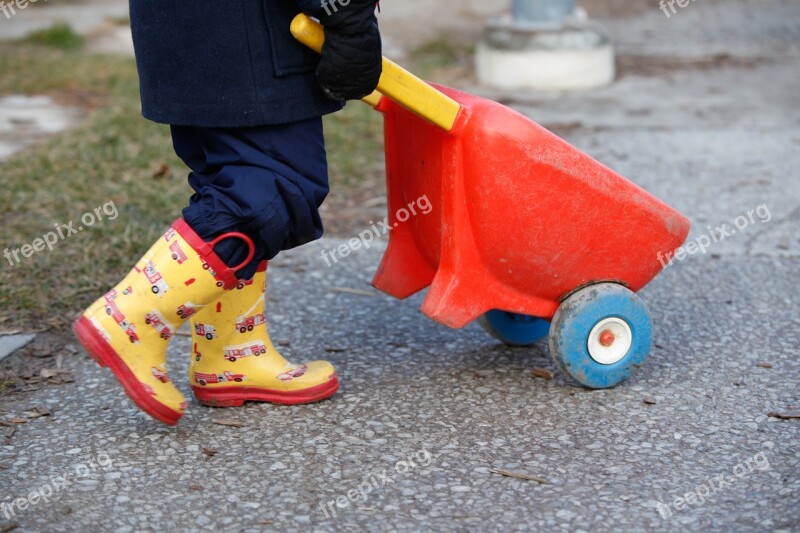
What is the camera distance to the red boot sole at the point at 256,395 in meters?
2.19

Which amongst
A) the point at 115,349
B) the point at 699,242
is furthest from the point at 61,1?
the point at 115,349

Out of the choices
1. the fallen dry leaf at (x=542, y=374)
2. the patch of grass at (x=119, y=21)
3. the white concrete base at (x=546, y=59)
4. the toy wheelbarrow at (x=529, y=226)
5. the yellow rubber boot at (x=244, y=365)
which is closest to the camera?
the toy wheelbarrow at (x=529, y=226)

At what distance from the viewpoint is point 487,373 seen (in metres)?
2.35

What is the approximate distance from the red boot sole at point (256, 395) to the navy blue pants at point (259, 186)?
0.32m

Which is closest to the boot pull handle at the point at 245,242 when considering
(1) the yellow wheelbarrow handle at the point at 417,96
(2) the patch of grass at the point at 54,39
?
(1) the yellow wheelbarrow handle at the point at 417,96

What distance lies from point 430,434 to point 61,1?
7.58m

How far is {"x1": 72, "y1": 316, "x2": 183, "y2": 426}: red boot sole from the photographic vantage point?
6.38 feet

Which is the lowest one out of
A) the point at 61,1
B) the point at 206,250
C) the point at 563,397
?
the point at 61,1

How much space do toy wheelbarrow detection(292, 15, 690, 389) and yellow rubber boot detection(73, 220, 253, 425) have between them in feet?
1.43

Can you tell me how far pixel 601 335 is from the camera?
2195mm

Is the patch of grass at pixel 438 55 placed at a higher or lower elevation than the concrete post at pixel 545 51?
lower

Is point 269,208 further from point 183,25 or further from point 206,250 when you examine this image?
point 183,25

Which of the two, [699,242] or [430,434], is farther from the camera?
[699,242]

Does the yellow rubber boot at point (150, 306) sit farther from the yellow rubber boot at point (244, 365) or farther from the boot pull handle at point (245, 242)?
the yellow rubber boot at point (244, 365)
